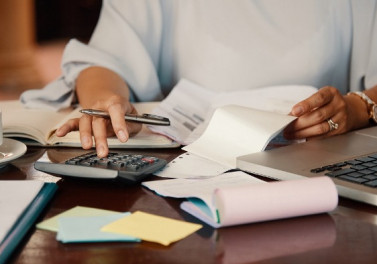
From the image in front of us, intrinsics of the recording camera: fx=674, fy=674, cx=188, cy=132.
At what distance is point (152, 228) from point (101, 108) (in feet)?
1.62

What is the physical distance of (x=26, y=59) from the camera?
6.25 m

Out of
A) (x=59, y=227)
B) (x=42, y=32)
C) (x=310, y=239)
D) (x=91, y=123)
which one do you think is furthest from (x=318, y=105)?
(x=42, y=32)

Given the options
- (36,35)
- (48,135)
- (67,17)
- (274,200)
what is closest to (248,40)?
(48,135)

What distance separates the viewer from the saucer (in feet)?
3.33

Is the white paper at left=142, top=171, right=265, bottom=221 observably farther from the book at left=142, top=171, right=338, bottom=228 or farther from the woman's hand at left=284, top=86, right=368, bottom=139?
the woman's hand at left=284, top=86, right=368, bottom=139

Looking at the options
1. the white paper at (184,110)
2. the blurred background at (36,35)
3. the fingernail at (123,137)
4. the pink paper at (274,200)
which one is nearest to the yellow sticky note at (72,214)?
the pink paper at (274,200)

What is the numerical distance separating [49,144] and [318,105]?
484 millimetres

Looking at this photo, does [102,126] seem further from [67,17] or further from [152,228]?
[67,17]

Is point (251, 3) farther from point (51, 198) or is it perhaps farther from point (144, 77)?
point (51, 198)

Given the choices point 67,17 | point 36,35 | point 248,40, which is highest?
point 248,40

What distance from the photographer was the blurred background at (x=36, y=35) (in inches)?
222

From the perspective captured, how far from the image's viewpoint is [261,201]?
76 cm

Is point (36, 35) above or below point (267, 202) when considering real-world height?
below

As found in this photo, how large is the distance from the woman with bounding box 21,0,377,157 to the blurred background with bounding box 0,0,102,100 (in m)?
3.27
